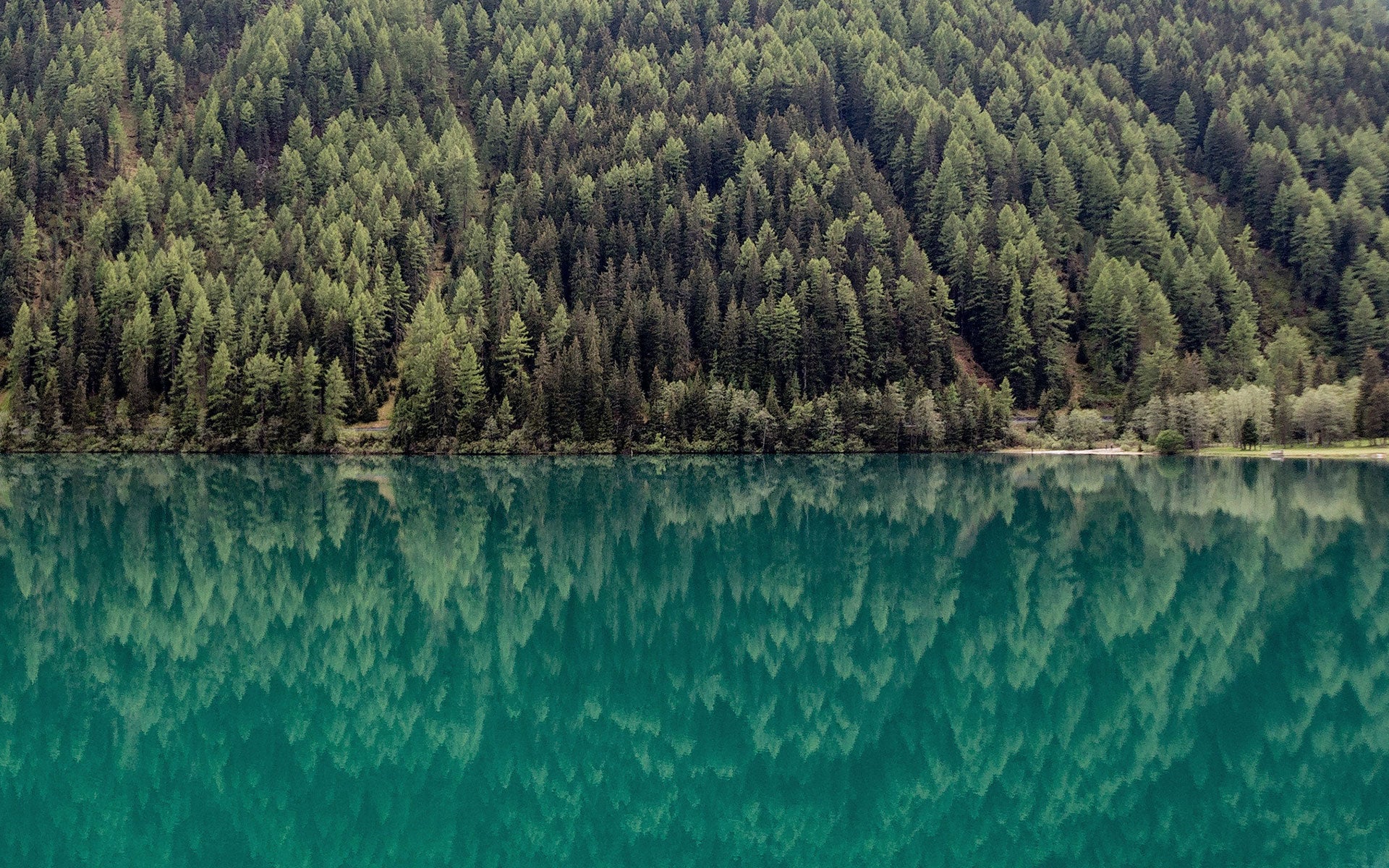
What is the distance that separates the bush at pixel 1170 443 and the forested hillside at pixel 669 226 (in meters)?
4.83

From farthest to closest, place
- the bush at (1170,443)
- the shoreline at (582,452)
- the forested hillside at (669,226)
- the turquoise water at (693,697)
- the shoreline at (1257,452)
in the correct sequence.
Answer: the forested hillside at (669,226)
the bush at (1170,443)
the shoreline at (582,452)
the shoreline at (1257,452)
the turquoise water at (693,697)

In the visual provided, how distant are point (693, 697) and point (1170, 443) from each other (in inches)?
3807

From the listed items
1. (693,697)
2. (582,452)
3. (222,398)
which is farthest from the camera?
(582,452)

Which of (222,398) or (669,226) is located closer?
(222,398)

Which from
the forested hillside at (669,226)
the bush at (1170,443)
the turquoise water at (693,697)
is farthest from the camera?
the forested hillside at (669,226)

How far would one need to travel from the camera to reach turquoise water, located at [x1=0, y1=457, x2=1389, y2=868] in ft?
53.3

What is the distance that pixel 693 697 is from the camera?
2245cm

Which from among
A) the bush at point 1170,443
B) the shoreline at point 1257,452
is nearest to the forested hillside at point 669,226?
the shoreline at point 1257,452

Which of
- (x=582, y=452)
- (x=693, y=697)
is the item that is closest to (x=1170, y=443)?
(x=582, y=452)

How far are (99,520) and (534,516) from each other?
64.1ft

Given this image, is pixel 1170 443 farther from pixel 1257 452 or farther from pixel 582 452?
pixel 582 452

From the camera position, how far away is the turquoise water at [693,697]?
16.2 m

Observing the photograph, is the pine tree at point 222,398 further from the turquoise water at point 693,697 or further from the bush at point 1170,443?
the bush at point 1170,443

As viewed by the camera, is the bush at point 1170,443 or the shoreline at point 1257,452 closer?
the shoreline at point 1257,452
